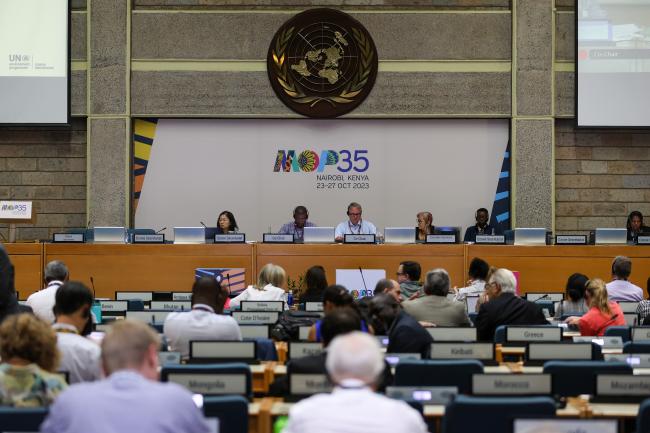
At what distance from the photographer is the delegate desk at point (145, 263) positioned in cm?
1240

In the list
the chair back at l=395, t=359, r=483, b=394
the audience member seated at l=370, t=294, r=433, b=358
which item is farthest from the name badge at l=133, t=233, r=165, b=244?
the chair back at l=395, t=359, r=483, b=394

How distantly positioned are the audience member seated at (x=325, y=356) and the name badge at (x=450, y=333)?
140 cm

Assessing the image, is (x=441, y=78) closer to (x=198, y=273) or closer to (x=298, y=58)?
(x=298, y=58)

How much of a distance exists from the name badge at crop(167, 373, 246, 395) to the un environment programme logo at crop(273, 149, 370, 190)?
1135cm

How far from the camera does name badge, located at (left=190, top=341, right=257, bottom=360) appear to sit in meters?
5.57

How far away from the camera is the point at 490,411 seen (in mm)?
4004

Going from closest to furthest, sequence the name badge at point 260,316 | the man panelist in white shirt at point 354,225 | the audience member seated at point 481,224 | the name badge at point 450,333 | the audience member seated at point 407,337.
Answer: the audience member seated at point 407,337, the name badge at point 450,333, the name badge at point 260,316, the man panelist in white shirt at point 354,225, the audience member seated at point 481,224

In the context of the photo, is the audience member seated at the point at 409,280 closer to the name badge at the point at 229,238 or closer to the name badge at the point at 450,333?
the name badge at the point at 450,333

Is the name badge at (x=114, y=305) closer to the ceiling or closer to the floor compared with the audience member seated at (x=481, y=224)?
closer to the floor

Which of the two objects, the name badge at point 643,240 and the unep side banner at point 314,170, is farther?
the unep side banner at point 314,170

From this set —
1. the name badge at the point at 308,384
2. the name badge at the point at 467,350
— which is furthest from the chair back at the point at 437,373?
the name badge at the point at 467,350

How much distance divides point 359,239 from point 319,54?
429 cm

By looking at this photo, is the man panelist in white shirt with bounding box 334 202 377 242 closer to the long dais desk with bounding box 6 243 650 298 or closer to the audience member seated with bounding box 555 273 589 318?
the long dais desk with bounding box 6 243 650 298

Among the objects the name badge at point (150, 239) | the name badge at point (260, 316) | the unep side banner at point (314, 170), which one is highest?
the unep side banner at point (314, 170)
